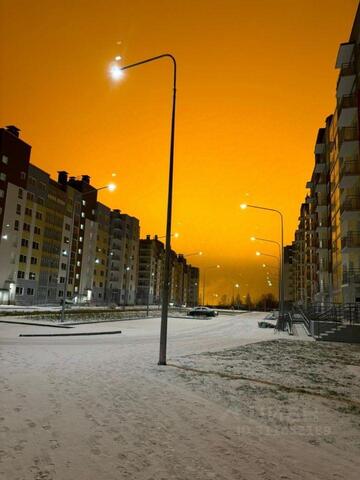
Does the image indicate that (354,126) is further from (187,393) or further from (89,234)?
(89,234)

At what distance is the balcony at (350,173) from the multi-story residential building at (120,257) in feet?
263

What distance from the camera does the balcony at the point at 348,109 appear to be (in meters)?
37.9

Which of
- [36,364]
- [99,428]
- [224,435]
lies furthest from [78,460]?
[36,364]

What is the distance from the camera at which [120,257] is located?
115812 millimetres

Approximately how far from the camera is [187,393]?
8.50m

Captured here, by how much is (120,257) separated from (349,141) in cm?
8545

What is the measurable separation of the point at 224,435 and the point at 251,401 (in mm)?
2312

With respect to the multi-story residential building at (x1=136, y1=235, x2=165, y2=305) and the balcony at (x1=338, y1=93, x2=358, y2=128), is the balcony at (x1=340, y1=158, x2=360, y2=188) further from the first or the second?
the multi-story residential building at (x1=136, y1=235, x2=165, y2=305)

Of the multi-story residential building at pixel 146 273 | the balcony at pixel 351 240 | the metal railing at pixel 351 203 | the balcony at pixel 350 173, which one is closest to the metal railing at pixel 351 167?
the balcony at pixel 350 173

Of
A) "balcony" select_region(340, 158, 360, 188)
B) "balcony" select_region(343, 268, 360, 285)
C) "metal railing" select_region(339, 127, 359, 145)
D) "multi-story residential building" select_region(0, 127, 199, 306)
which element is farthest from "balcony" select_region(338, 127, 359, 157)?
"multi-story residential building" select_region(0, 127, 199, 306)

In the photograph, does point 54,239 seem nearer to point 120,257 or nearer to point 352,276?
point 120,257

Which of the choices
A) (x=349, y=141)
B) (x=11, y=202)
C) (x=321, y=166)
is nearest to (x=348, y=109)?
(x=349, y=141)

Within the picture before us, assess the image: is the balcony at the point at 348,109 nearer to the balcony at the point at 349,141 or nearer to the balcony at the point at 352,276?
the balcony at the point at 349,141

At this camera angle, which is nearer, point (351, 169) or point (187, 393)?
point (187, 393)
